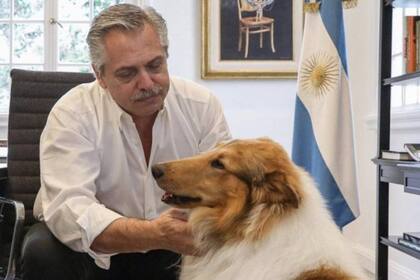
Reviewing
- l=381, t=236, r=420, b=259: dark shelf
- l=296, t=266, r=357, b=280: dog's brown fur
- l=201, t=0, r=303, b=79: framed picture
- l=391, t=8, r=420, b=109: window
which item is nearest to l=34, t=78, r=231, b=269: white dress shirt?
l=296, t=266, r=357, b=280: dog's brown fur

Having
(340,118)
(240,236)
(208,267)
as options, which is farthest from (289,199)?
(340,118)

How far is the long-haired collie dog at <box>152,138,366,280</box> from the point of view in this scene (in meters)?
1.28

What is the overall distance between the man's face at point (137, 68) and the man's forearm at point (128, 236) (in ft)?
1.31

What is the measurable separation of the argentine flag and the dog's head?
143cm

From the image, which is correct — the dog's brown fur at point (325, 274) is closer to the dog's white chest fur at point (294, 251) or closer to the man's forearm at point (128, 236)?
A: the dog's white chest fur at point (294, 251)

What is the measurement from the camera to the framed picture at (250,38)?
12.2 ft

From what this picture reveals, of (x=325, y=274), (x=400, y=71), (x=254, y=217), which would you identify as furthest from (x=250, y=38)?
(x=325, y=274)

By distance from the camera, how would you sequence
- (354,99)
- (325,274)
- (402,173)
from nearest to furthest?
(325,274), (402,173), (354,99)

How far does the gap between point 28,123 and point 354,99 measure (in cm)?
190

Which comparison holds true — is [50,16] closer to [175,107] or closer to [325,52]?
[325,52]

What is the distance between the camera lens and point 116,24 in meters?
1.72

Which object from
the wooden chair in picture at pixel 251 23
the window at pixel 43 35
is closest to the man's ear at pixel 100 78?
the wooden chair in picture at pixel 251 23

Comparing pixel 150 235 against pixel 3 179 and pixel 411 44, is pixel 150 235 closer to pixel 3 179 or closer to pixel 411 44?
pixel 3 179

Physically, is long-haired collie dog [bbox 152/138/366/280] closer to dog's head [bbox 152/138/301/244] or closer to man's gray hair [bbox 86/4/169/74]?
dog's head [bbox 152/138/301/244]
